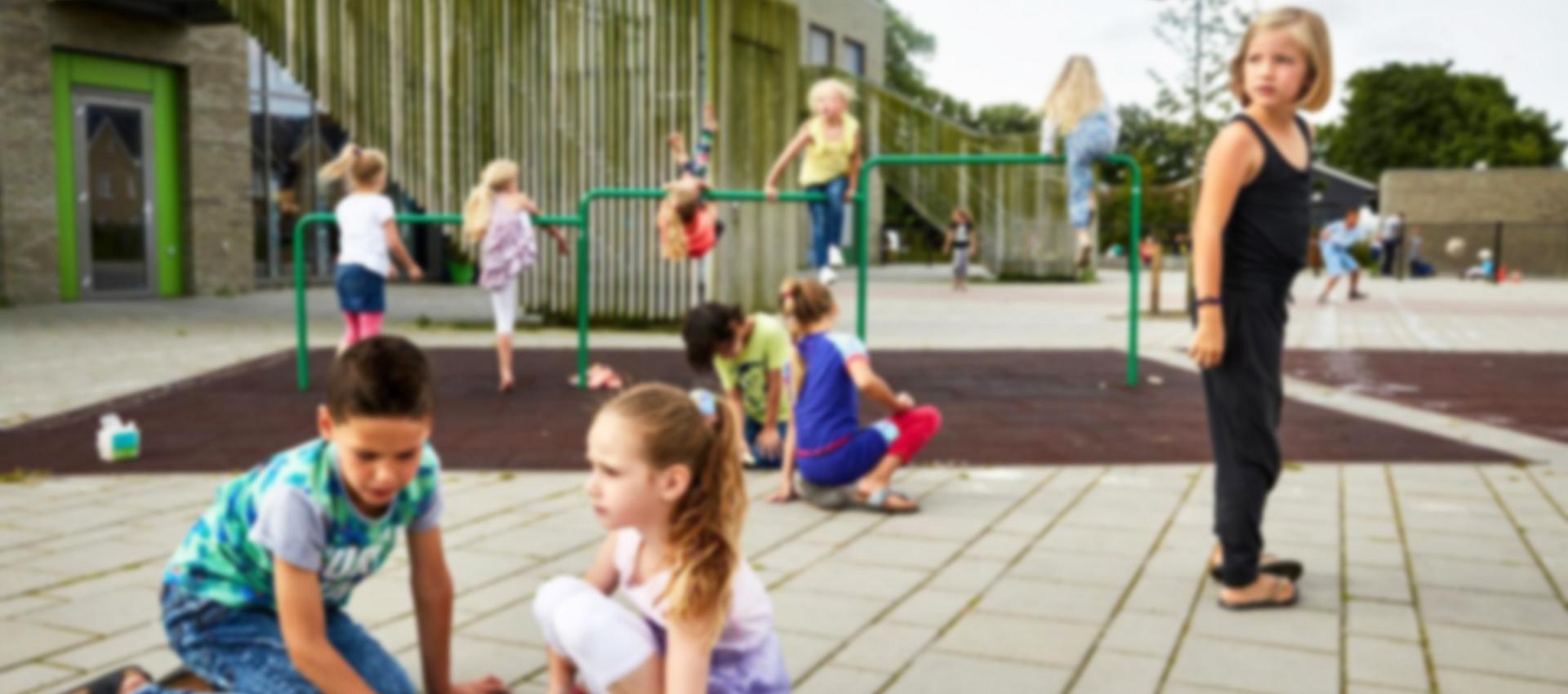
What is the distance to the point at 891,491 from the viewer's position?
5.02 metres

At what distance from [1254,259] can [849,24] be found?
37.1 m

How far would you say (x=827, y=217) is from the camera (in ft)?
29.6

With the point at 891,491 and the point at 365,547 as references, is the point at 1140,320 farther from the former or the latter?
the point at 365,547

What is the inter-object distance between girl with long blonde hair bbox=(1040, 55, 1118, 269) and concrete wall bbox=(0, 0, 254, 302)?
41.5ft

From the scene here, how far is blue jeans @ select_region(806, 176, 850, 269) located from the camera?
29.2 feet

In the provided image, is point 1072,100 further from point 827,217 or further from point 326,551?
point 326,551

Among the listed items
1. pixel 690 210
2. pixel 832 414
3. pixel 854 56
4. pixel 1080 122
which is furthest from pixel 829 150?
pixel 854 56

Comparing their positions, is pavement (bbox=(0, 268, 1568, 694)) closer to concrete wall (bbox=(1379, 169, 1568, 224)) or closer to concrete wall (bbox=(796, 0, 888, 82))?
concrete wall (bbox=(796, 0, 888, 82))

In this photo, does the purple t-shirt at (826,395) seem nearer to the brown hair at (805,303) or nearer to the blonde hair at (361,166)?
the brown hair at (805,303)

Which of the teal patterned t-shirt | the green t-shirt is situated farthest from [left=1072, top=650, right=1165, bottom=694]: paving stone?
the green t-shirt

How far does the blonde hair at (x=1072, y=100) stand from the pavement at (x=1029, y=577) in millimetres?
3332

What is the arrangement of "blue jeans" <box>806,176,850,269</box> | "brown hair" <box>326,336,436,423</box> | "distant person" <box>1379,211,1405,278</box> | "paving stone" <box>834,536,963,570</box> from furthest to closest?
"distant person" <box>1379,211,1405,278</box>
"blue jeans" <box>806,176,850,269</box>
"paving stone" <box>834,536,963,570</box>
"brown hair" <box>326,336,436,423</box>

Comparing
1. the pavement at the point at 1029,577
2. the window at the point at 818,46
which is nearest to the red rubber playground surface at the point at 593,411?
the pavement at the point at 1029,577

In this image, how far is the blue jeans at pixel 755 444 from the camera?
581 cm
